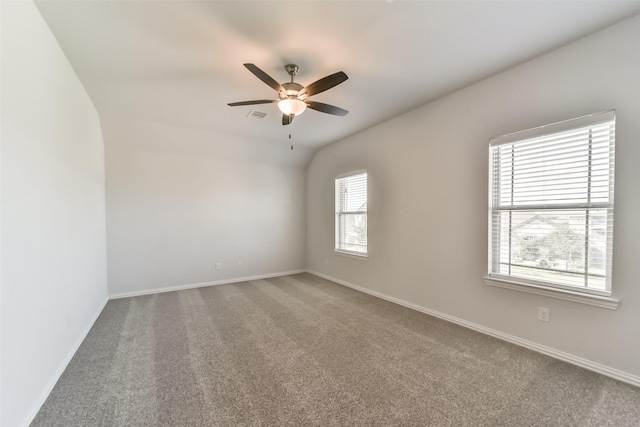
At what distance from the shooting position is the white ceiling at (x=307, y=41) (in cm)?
186

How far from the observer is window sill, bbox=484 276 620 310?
6.86 ft

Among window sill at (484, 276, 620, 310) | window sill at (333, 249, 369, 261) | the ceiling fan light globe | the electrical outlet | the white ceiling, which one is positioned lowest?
the electrical outlet

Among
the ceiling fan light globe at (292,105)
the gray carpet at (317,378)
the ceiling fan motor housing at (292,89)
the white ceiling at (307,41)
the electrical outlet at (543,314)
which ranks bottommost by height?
the gray carpet at (317,378)

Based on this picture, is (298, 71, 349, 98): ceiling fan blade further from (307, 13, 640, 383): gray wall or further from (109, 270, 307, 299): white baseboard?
(109, 270, 307, 299): white baseboard

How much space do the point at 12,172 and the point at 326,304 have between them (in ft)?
11.1

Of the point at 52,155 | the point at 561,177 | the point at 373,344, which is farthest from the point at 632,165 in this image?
the point at 52,155

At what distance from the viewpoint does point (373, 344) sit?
2.65m

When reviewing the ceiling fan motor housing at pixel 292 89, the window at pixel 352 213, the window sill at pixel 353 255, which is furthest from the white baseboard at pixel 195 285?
the ceiling fan motor housing at pixel 292 89

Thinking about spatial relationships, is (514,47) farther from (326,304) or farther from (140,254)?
(140,254)

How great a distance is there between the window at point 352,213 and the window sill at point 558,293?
2.09m

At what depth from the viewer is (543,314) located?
2455 mm

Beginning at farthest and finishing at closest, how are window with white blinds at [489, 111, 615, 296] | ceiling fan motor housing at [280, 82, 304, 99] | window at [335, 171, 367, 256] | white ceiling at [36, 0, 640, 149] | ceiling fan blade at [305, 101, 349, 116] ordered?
window at [335, 171, 367, 256] → ceiling fan blade at [305, 101, 349, 116] → ceiling fan motor housing at [280, 82, 304, 99] → window with white blinds at [489, 111, 615, 296] → white ceiling at [36, 0, 640, 149]

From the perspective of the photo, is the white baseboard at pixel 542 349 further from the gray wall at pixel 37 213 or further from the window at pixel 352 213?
the gray wall at pixel 37 213

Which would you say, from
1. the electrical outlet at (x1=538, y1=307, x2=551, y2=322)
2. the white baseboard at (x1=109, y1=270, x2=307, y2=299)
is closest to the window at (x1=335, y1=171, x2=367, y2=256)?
the white baseboard at (x1=109, y1=270, x2=307, y2=299)
